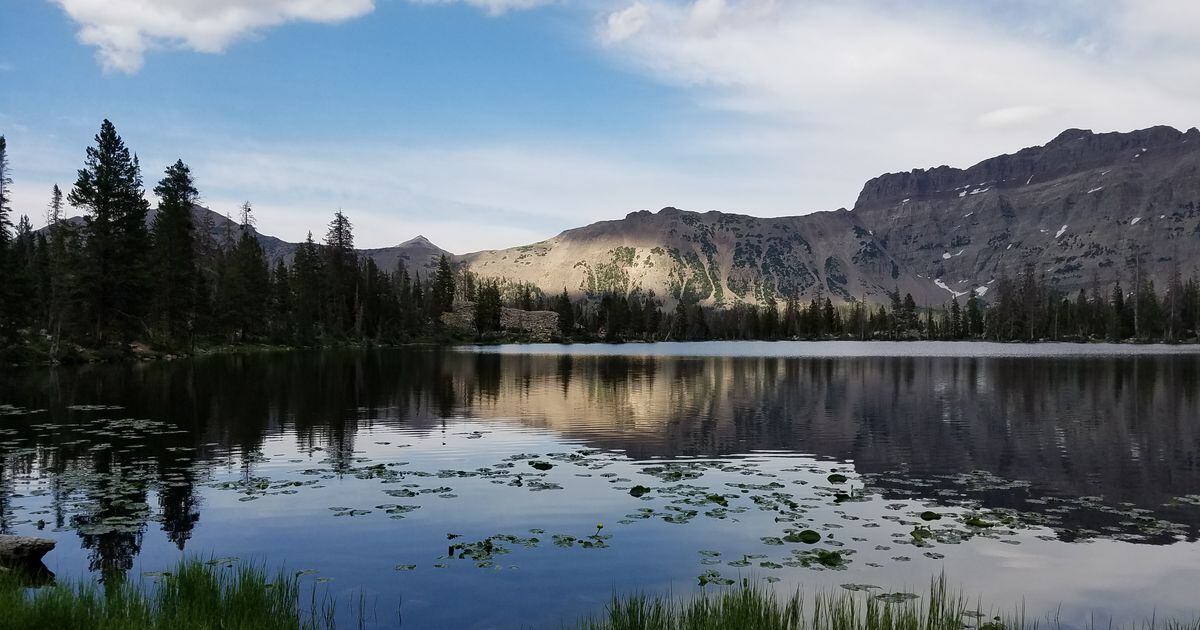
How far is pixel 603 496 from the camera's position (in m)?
26.8

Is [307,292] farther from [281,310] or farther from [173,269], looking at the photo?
[173,269]

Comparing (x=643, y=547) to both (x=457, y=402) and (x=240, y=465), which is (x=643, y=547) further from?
(x=457, y=402)

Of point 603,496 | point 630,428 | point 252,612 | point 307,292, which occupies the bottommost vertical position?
point 630,428

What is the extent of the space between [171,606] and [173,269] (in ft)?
367

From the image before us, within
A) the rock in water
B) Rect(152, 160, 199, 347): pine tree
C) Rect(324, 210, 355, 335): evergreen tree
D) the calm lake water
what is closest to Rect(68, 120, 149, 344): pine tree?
Rect(152, 160, 199, 347): pine tree

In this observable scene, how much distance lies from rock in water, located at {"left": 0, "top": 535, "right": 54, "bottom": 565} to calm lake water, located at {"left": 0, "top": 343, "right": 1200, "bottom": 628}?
33.0 inches

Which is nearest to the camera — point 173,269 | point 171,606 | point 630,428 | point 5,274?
point 171,606

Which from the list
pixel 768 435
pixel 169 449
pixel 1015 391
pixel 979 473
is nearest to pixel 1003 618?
pixel 979 473

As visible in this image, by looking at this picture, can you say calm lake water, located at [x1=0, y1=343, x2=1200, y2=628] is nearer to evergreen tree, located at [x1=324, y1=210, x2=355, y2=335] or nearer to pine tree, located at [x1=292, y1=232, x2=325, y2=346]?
pine tree, located at [x1=292, y1=232, x2=325, y2=346]

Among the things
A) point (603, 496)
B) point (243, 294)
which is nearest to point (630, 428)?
point (603, 496)

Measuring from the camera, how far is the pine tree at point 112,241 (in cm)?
9181

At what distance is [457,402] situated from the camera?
5938 cm

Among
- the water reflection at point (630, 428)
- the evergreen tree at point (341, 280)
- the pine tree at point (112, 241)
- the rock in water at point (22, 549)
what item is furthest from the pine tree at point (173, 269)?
the rock in water at point (22, 549)

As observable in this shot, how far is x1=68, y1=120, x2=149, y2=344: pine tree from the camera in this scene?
3615 inches
